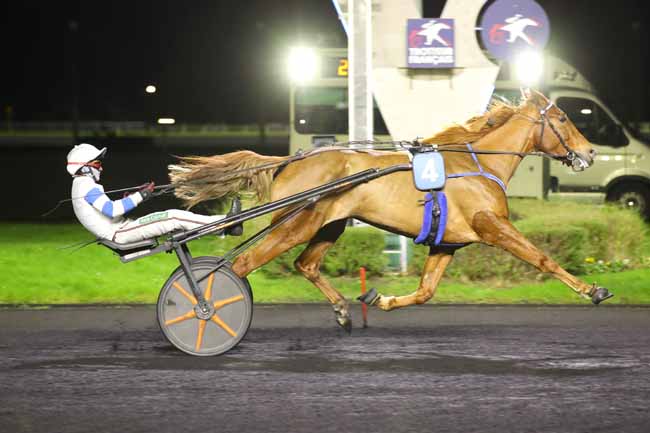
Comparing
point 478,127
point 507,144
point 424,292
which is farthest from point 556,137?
point 424,292

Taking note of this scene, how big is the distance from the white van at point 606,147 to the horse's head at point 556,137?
1087 centimetres

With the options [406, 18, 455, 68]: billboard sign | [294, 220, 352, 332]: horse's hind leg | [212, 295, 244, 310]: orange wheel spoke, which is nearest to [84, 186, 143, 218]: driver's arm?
[212, 295, 244, 310]: orange wheel spoke

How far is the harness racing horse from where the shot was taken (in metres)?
8.05

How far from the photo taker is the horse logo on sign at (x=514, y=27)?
1198 cm

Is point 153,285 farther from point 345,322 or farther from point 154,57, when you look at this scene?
point 154,57

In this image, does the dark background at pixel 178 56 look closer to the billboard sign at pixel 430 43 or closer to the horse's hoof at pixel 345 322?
the billboard sign at pixel 430 43

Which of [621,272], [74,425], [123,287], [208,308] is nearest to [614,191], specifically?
[621,272]

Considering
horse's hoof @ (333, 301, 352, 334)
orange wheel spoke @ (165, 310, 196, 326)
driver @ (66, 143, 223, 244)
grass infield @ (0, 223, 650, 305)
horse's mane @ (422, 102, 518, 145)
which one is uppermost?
horse's mane @ (422, 102, 518, 145)

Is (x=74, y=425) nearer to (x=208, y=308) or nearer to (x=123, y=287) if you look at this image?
(x=208, y=308)

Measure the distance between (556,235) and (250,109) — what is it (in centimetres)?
5760

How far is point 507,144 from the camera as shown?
8562 mm

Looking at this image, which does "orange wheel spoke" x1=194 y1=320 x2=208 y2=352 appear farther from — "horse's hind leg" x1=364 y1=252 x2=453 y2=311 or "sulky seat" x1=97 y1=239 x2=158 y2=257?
"horse's hind leg" x1=364 y1=252 x2=453 y2=311

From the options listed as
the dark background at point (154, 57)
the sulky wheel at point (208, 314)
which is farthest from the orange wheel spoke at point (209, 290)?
the dark background at point (154, 57)

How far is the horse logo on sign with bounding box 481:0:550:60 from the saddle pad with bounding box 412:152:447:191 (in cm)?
432
